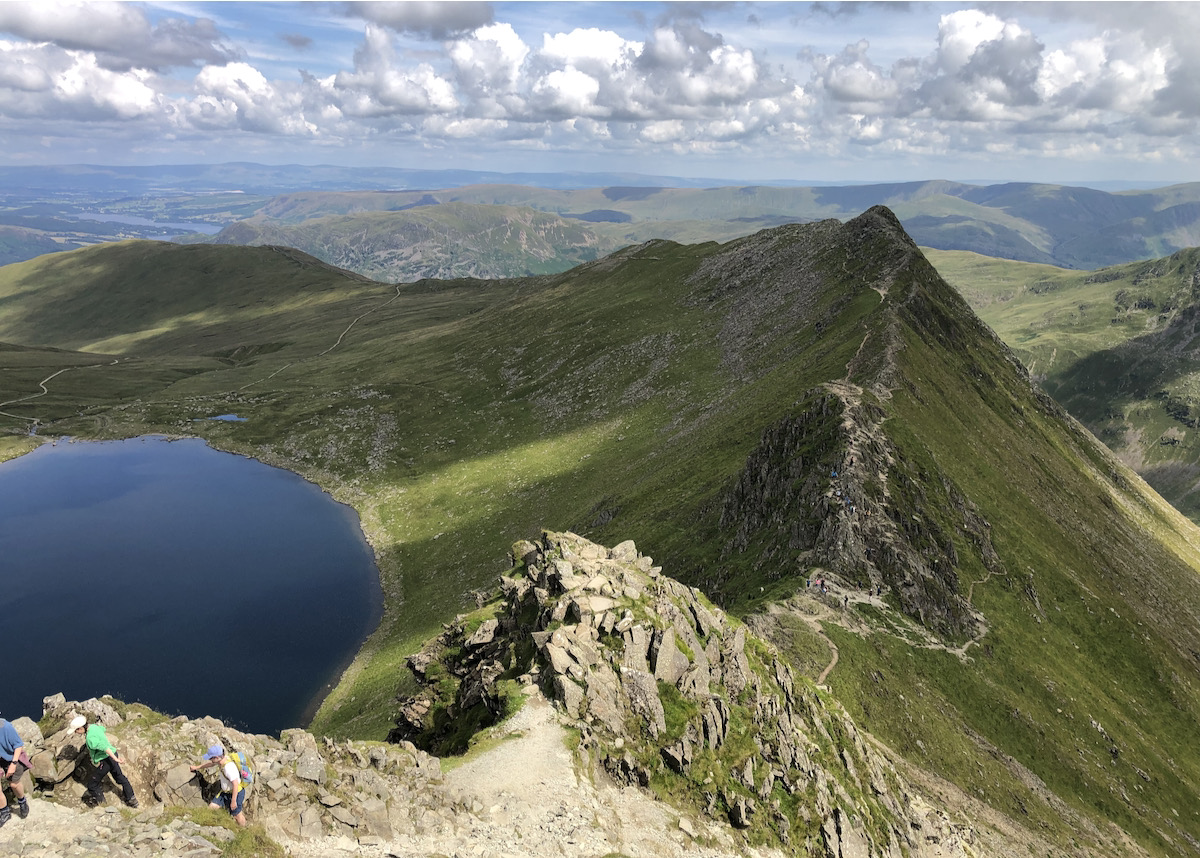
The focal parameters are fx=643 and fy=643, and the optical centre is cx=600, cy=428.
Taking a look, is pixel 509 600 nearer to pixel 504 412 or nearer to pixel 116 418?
pixel 504 412

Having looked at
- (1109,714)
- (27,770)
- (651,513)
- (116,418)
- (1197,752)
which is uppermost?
(27,770)

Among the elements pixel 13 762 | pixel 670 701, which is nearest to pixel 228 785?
pixel 13 762

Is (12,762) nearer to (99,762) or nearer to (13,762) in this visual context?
(13,762)

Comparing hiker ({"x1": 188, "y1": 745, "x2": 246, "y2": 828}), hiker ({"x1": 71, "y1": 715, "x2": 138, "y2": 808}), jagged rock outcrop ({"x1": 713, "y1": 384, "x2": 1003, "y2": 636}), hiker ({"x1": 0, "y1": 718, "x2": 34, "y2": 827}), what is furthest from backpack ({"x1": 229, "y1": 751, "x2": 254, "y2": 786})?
jagged rock outcrop ({"x1": 713, "y1": 384, "x2": 1003, "y2": 636})

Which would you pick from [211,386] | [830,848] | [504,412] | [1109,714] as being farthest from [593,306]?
[830,848]

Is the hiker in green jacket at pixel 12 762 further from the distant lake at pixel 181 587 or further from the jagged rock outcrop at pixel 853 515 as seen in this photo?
the distant lake at pixel 181 587

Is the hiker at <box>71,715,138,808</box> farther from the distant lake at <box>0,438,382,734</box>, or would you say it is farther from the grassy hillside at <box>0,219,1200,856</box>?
the distant lake at <box>0,438,382,734</box>

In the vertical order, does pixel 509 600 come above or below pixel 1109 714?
above
